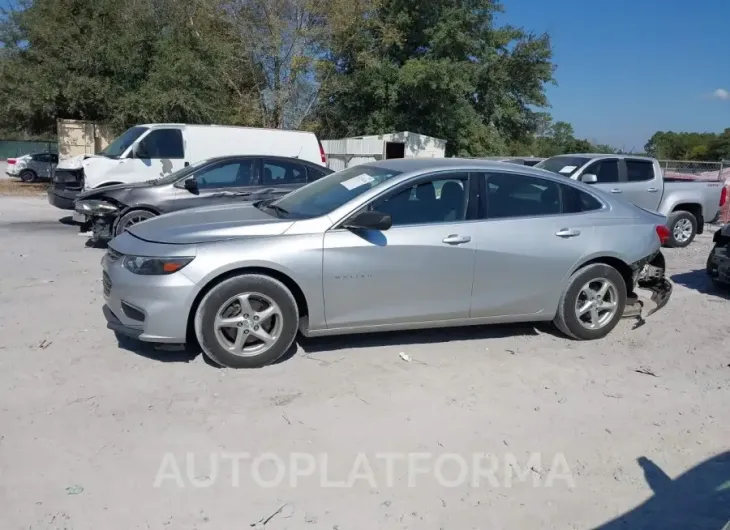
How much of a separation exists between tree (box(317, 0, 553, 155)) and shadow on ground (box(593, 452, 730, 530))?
22.2 m

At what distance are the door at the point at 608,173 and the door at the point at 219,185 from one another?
246 inches

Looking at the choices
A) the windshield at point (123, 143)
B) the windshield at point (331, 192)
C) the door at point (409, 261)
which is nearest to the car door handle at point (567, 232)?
the door at point (409, 261)

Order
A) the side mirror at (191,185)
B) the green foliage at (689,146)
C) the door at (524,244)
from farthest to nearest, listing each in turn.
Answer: the green foliage at (689,146) → the side mirror at (191,185) → the door at (524,244)

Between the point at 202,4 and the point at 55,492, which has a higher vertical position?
the point at 202,4

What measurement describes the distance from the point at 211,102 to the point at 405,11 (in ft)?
33.7

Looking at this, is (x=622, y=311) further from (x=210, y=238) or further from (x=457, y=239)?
(x=210, y=238)

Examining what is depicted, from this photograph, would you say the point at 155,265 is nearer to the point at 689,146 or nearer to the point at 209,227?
the point at 209,227

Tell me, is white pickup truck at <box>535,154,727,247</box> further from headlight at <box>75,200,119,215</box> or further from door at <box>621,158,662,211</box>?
headlight at <box>75,200,119,215</box>

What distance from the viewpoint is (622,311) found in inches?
234

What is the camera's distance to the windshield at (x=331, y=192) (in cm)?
523

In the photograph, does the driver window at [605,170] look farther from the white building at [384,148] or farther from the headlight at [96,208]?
the white building at [384,148]

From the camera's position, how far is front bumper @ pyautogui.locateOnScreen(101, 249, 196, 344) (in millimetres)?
4637

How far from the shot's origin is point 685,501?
3.44 meters

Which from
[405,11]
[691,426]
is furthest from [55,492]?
[405,11]
